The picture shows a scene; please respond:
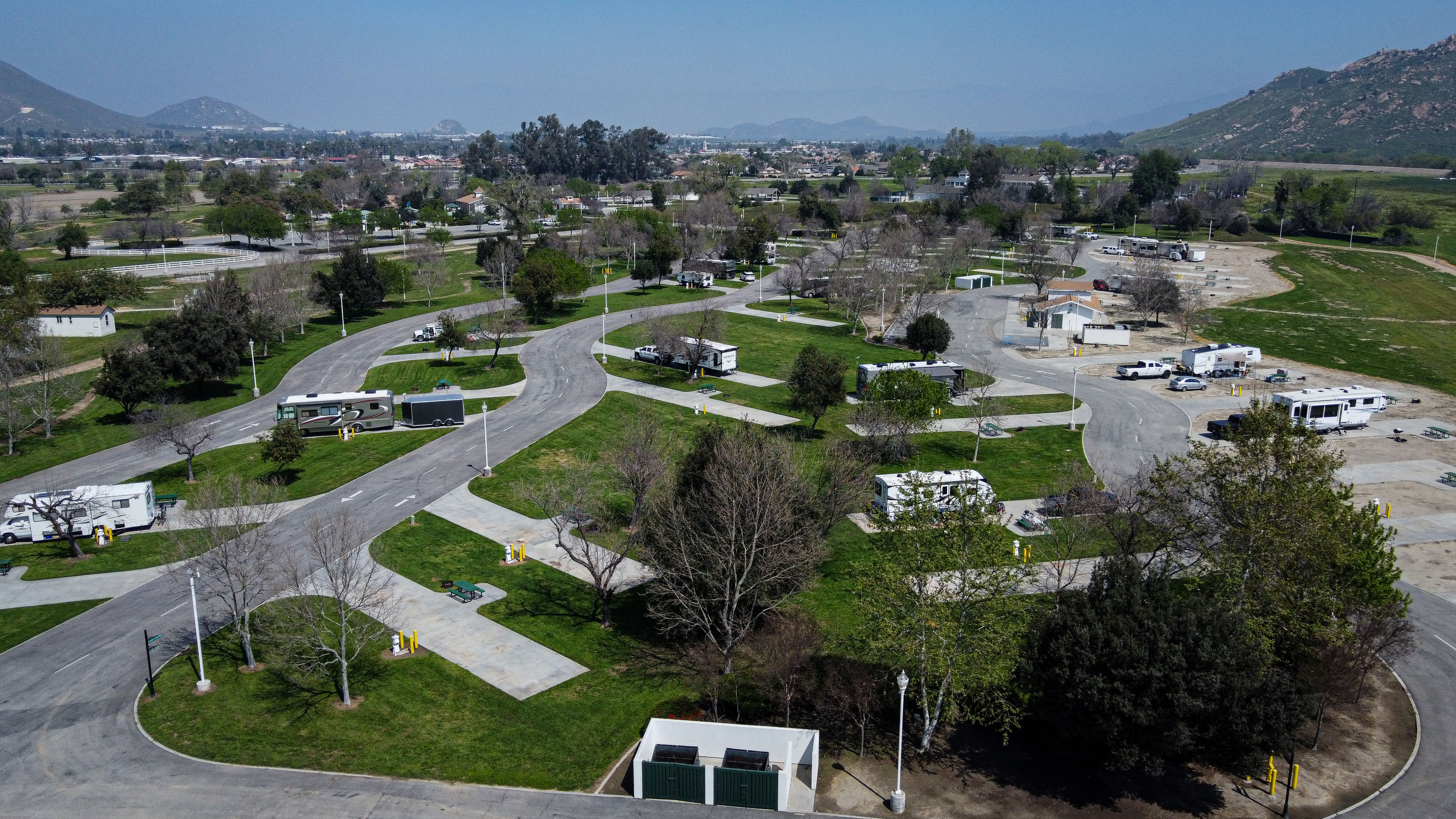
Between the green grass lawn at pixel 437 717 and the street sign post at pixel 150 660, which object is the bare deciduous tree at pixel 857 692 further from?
the street sign post at pixel 150 660

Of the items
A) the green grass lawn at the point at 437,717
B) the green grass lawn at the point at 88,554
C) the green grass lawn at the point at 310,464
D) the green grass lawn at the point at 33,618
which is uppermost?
the green grass lawn at the point at 310,464

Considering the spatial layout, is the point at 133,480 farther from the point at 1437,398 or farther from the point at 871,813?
the point at 1437,398

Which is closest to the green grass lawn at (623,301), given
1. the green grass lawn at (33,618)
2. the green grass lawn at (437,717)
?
the green grass lawn at (33,618)

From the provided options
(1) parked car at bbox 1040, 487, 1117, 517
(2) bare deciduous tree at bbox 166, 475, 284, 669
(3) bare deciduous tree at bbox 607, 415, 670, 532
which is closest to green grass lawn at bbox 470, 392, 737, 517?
(3) bare deciduous tree at bbox 607, 415, 670, 532

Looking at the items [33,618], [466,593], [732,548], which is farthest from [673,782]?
[33,618]

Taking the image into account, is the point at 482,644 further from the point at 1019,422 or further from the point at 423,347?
the point at 423,347

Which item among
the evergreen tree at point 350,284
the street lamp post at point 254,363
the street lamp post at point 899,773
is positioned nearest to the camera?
the street lamp post at point 899,773
